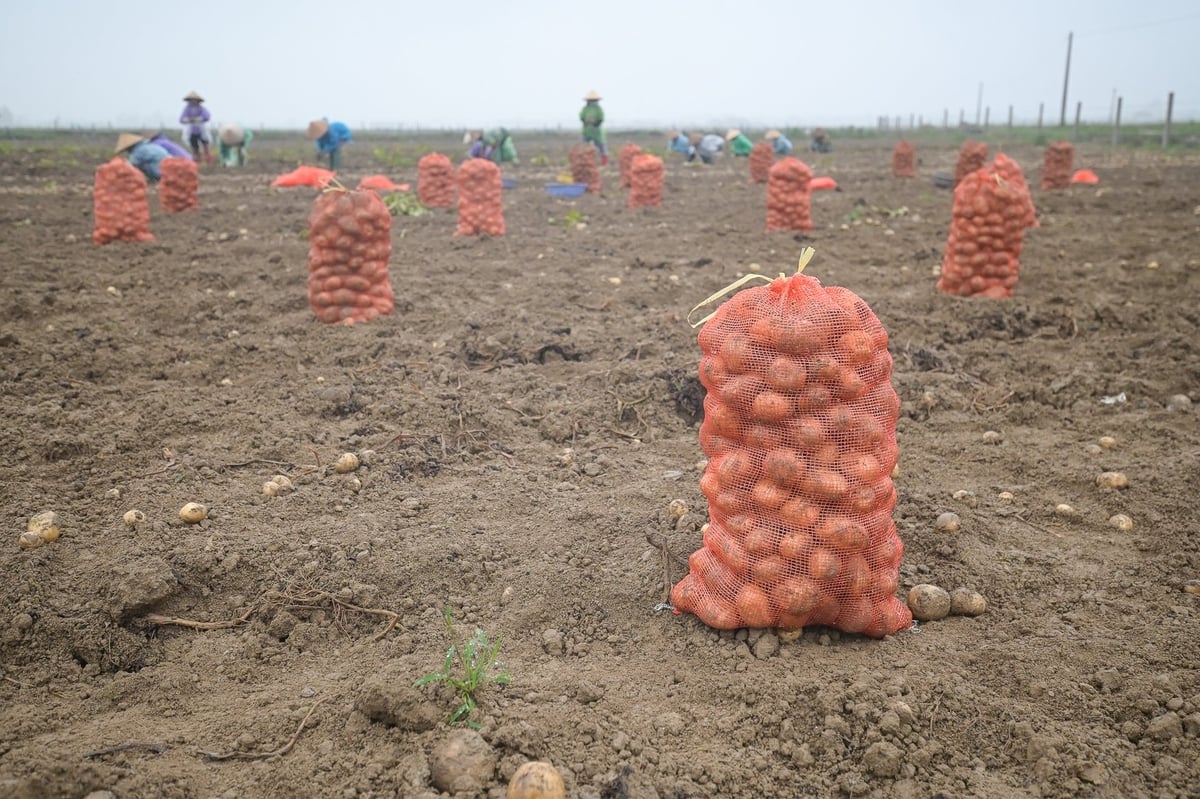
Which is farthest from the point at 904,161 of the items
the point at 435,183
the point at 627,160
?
the point at 435,183

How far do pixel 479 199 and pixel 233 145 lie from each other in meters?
15.9

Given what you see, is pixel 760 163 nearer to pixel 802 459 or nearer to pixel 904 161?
pixel 904 161

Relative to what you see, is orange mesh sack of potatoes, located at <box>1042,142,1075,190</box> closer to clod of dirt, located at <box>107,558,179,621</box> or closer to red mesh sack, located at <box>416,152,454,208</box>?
red mesh sack, located at <box>416,152,454,208</box>

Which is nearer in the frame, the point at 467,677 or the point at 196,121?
the point at 467,677

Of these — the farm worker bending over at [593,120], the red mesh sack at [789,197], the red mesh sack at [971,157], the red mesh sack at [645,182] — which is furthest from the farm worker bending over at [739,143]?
the red mesh sack at [789,197]

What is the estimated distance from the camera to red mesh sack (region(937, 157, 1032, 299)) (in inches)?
283

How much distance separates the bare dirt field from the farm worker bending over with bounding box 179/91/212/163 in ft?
56.3

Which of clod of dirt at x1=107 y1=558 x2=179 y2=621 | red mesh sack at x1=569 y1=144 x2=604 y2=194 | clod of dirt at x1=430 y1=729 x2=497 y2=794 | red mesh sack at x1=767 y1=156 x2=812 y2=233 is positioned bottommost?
clod of dirt at x1=430 y1=729 x2=497 y2=794

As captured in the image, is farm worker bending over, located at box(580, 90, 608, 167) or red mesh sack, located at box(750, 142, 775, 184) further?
farm worker bending over, located at box(580, 90, 608, 167)

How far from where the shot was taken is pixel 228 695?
261 centimetres

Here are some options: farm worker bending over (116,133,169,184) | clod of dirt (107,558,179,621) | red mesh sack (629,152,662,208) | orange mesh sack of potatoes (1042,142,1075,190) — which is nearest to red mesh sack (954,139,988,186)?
orange mesh sack of potatoes (1042,142,1075,190)

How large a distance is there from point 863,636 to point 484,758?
1.33 metres

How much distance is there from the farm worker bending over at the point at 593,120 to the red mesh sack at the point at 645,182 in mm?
8952

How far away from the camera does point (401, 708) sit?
2.35m
